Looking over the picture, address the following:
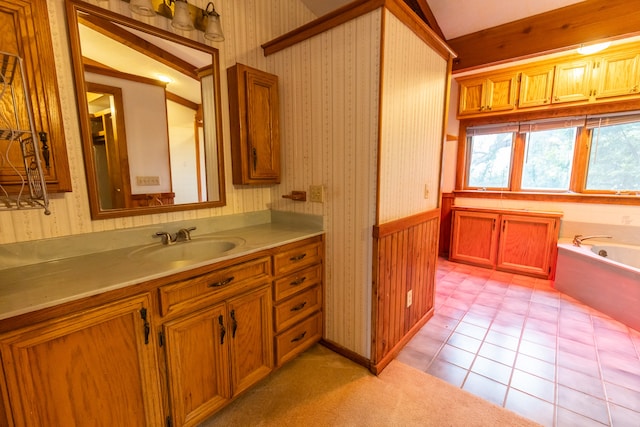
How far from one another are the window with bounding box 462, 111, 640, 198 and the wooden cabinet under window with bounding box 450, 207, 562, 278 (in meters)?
0.48

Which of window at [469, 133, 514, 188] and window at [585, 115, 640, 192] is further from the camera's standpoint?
window at [469, 133, 514, 188]

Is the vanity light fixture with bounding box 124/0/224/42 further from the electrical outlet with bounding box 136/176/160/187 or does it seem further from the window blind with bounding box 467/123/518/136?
the window blind with bounding box 467/123/518/136

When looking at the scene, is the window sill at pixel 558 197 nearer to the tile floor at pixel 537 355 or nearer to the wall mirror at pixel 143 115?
the tile floor at pixel 537 355

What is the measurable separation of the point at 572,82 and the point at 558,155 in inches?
32.6

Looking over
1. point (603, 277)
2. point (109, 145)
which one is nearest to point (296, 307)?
point (109, 145)

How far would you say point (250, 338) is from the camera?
1.52 metres

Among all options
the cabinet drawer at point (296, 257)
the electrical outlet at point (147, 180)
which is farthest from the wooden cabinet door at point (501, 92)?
the electrical outlet at point (147, 180)

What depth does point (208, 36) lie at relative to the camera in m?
1.55

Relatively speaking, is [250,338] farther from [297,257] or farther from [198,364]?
[297,257]

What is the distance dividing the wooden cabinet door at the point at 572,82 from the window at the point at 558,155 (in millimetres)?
313

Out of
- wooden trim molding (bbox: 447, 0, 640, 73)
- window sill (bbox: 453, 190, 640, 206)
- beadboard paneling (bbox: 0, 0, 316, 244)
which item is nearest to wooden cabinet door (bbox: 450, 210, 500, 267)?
window sill (bbox: 453, 190, 640, 206)

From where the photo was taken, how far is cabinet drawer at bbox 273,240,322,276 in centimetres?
162

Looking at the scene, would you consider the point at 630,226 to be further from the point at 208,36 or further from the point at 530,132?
the point at 208,36

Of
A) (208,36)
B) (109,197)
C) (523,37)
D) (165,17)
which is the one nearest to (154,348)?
(109,197)
